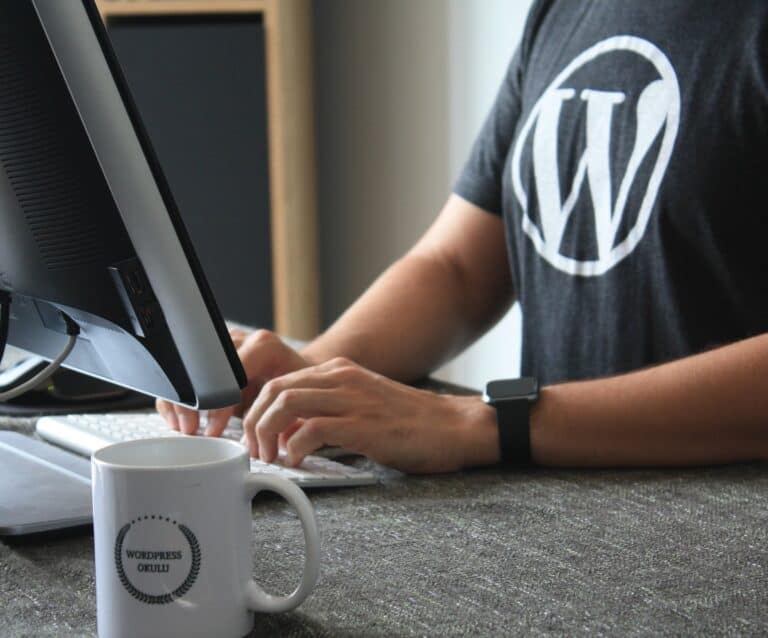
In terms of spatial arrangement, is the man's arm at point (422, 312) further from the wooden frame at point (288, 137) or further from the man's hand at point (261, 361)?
the wooden frame at point (288, 137)

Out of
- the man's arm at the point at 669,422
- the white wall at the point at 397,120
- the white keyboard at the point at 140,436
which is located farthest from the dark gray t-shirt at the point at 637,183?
the white wall at the point at 397,120

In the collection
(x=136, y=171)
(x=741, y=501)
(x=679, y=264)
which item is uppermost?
(x=136, y=171)

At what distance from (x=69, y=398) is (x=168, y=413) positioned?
0.18 m

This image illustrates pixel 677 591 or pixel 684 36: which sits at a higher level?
pixel 684 36

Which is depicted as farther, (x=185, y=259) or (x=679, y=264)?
(x=679, y=264)

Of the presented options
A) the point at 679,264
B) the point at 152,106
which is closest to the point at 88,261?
the point at 679,264

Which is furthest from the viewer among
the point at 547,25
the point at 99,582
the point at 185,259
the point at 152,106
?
the point at 152,106

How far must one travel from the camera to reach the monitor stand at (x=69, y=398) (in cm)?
112

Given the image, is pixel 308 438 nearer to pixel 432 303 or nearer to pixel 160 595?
pixel 160 595

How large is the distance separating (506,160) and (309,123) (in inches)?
79.3

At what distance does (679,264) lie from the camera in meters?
1.14

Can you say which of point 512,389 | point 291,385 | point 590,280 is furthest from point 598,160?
point 291,385

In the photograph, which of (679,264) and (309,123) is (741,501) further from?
(309,123)

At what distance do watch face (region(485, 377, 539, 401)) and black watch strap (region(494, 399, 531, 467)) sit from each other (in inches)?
0.7
